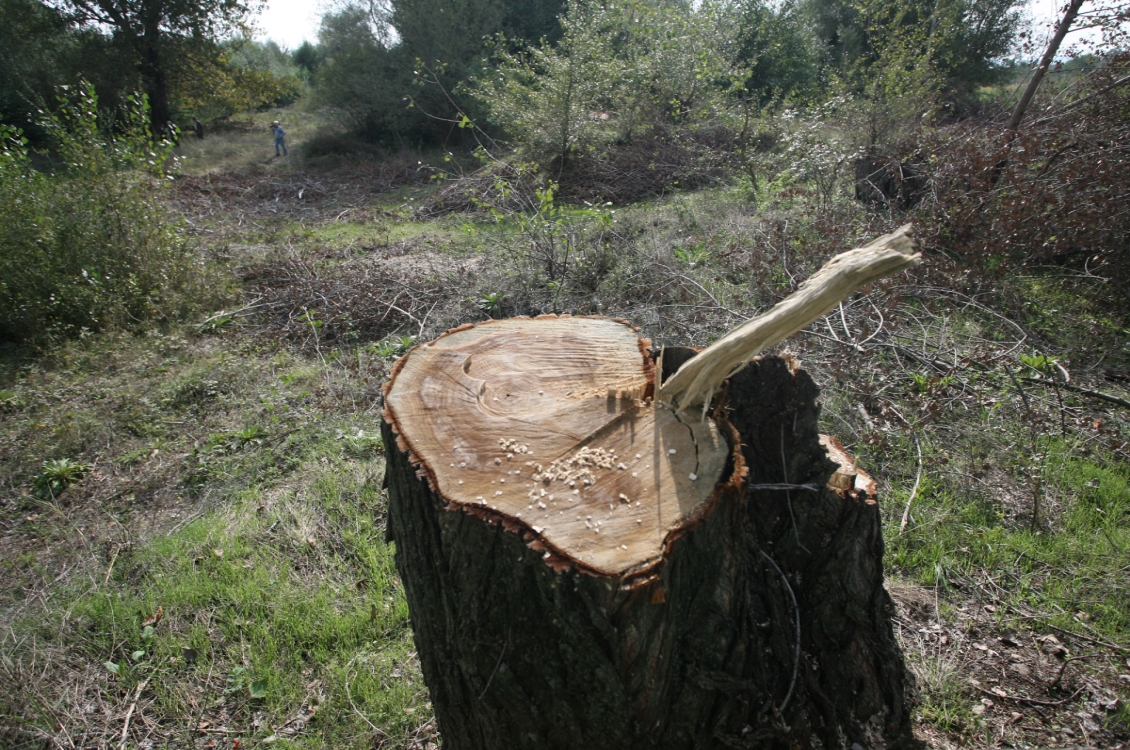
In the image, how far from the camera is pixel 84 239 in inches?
211

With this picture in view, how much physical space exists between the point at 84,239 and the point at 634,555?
6.39m

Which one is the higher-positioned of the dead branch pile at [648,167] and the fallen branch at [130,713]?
the dead branch pile at [648,167]

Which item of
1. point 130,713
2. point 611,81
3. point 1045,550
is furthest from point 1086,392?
point 611,81

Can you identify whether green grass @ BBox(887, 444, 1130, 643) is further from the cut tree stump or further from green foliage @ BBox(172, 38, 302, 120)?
green foliage @ BBox(172, 38, 302, 120)

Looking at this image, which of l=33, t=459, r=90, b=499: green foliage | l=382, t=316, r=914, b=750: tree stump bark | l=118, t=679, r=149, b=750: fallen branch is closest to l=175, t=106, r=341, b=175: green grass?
l=33, t=459, r=90, b=499: green foliage

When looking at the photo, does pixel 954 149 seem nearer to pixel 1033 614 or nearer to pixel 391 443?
pixel 1033 614

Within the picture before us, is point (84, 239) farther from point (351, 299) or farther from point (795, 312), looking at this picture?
point (795, 312)

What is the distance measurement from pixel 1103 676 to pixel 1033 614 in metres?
0.28

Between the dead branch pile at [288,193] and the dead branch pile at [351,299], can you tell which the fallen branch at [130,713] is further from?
the dead branch pile at [288,193]

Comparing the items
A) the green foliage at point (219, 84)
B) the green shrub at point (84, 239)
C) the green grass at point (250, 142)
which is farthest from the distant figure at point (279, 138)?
the green shrub at point (84, 239)

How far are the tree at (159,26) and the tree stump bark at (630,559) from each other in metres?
18.1

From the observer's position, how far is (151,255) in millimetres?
5695

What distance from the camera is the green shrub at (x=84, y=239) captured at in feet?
16.8

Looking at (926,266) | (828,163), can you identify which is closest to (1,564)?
(926,266)
